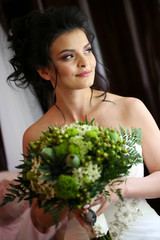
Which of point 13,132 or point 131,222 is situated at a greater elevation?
point 13,132

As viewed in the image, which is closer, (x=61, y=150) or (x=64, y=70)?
(x=61, y=150)

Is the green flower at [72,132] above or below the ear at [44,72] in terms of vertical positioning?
below

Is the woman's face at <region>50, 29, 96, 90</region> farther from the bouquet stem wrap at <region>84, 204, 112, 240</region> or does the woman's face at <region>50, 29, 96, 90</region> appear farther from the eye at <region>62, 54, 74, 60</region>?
the bouquet stem wrap at <region>84, 204, 112, 240</region>

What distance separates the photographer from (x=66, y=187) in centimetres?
108

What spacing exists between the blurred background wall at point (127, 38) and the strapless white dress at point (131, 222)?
2.81 ft

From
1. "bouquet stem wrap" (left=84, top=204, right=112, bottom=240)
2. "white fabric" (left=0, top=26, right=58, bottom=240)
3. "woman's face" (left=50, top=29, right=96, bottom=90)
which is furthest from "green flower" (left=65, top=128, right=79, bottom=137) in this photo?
"white fabric" (left=0, top=26, right=58, bottom=240)

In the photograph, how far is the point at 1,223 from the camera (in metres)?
1.93

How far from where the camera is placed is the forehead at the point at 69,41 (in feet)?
5.32

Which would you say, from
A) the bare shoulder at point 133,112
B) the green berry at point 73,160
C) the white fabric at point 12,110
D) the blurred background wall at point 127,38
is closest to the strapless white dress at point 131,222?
the bare shoulder at point 133,112

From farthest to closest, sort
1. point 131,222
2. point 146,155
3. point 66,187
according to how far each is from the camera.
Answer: point 146,155 < point 131,222 < point 66,187

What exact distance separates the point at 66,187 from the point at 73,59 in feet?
2.58

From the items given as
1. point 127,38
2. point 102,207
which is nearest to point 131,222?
point 102,207

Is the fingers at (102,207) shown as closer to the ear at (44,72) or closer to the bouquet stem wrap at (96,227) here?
the bouquet stem wrap at (96,227)

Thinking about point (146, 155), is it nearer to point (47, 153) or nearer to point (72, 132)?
point (72, 132)
